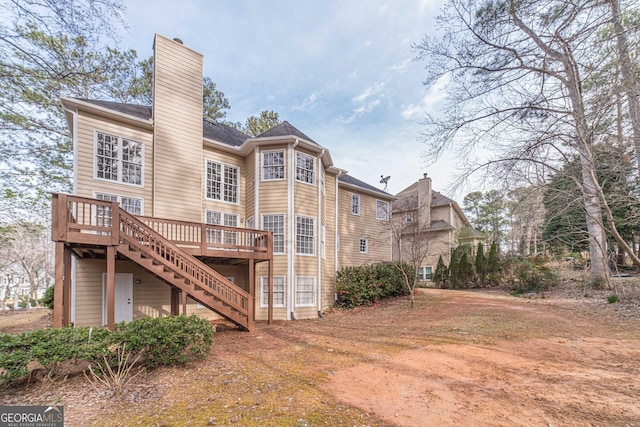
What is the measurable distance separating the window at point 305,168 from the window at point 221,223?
3.40m

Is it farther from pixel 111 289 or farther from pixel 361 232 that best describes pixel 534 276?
pixel 111 289

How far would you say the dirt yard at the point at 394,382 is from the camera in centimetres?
382

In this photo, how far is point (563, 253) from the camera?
58.2 feet

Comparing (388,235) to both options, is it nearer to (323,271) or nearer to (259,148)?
(323,271)

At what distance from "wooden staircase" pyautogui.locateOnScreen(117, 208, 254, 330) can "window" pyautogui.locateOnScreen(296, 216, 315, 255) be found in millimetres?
3699

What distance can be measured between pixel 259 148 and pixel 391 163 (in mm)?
11469

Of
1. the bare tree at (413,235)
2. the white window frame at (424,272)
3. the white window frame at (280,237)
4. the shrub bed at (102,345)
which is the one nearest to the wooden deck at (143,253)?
the white window frame at (280,237)

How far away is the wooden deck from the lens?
6895 millimetres

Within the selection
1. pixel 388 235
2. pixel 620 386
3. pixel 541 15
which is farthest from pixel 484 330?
pixel 388 235

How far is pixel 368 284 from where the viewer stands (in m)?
14.4

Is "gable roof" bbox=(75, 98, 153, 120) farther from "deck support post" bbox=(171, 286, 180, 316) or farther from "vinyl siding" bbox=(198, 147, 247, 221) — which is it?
"deck support post" bbox=(171, 286, 180, 316)

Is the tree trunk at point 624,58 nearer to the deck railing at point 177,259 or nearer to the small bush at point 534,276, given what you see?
the deck railing at point 177,259

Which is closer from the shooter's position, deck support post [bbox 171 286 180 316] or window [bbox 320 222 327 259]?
deck support post [bbox 171 286 180 316]

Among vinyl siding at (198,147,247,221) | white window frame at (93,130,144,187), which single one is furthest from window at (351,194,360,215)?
white window frame at (93,130,144,187)
